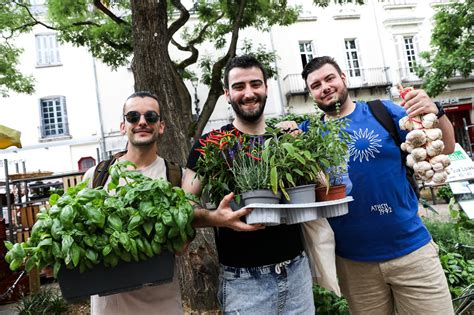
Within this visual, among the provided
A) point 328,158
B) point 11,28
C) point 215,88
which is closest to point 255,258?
point 328,158

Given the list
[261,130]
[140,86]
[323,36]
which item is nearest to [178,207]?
[261,130]

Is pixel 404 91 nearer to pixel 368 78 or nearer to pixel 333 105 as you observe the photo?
pixel 333 105

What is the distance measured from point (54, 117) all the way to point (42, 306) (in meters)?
13.8

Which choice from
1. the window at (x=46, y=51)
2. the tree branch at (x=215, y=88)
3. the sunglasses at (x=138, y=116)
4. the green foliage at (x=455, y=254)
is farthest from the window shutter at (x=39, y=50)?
the sunglasses at (x=138, y=116)

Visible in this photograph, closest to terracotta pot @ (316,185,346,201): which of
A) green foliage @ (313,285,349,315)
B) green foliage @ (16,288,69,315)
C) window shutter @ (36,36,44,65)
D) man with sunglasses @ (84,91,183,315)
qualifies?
man with sunglasses @ (84,91,183,315)

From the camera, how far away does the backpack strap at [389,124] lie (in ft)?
7.18

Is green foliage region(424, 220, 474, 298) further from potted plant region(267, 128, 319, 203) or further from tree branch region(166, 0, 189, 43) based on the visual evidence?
tree branch region(166, 0, 189, 43)

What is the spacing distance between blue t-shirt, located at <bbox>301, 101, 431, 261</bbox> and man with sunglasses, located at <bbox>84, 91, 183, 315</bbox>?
105 centimetres

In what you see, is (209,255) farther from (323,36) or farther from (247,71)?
(323,36)

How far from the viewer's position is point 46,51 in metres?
17.4

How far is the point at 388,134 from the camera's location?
7.15 ft

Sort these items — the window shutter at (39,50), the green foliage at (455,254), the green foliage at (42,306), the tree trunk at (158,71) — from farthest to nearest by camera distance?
the window shutter at (39,50) < the green foliage at (42,306) < the tree trunk at (158,71) < the green foliage at (455,254)

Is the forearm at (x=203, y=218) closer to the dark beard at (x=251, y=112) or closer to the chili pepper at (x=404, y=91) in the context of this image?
the dark beard at (x=251, y=112)

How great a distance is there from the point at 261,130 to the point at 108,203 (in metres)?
Answer: 0.94
